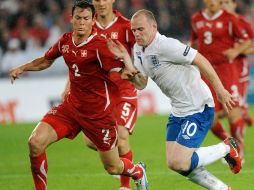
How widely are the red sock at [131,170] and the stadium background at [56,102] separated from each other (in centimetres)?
69

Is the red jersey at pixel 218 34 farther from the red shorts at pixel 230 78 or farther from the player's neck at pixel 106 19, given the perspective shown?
the player's neck at pixel 106 19

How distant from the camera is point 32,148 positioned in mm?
8398

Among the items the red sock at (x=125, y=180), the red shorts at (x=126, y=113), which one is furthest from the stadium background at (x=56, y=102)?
the red shorts at (x=126, y=113)

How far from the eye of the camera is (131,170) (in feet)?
29.2

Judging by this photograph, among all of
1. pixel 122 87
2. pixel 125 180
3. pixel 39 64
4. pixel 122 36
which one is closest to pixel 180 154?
pixel 125 180

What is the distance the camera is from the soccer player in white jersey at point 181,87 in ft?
26.6

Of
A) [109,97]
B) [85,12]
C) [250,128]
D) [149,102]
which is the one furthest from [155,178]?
[149,102]

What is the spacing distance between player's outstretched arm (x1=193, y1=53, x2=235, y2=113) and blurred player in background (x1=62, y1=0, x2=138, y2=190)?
175cm

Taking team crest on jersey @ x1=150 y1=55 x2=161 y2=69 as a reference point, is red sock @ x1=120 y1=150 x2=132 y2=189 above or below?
below

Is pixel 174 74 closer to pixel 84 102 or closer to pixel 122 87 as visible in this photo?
pixel 84 102

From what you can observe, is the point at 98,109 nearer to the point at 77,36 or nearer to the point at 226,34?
the point at 77,36

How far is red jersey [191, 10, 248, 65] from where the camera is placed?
11.9 m

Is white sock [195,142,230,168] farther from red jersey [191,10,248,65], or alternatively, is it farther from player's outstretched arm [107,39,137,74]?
red jersey [191,10,248,65]

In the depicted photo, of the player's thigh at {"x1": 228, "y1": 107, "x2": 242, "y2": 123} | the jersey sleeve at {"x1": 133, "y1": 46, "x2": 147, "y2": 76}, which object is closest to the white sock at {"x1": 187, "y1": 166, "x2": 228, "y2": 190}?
the jersey sleeve at {"x1": 133, "y1": 46, "x2": 147, "y2": 76}
